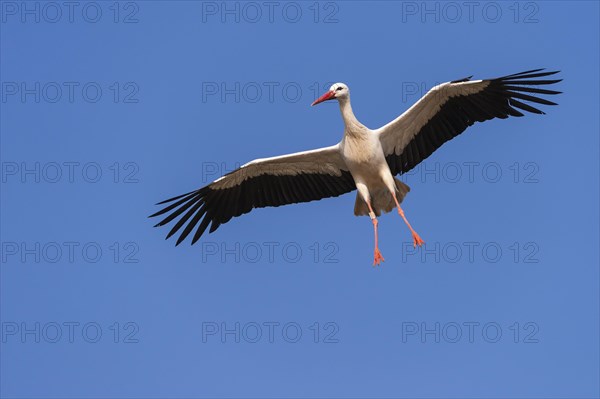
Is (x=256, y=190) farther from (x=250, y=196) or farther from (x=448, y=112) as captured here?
(x=448, y=112)

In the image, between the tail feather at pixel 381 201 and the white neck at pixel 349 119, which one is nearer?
the white neck at pixel 349 119

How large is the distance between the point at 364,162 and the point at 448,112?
1517 millimetres

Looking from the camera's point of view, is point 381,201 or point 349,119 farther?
point 381,201

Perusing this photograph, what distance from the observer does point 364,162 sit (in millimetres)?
21484

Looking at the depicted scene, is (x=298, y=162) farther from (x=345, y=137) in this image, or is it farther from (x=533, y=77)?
(x=533, y=77)

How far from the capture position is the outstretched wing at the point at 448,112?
2142 cm

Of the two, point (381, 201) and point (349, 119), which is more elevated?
point (349, 119)

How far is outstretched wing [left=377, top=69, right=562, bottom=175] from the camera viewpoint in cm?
2142

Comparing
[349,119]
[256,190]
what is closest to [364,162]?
[349,119]

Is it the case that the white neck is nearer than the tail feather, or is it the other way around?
the white neck

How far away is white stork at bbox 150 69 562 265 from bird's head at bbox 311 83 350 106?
0.02m

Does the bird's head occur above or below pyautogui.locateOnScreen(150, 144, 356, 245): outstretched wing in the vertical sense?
above

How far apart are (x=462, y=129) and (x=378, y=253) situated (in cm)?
231

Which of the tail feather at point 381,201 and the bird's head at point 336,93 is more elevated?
the bird's head at point 336,93
